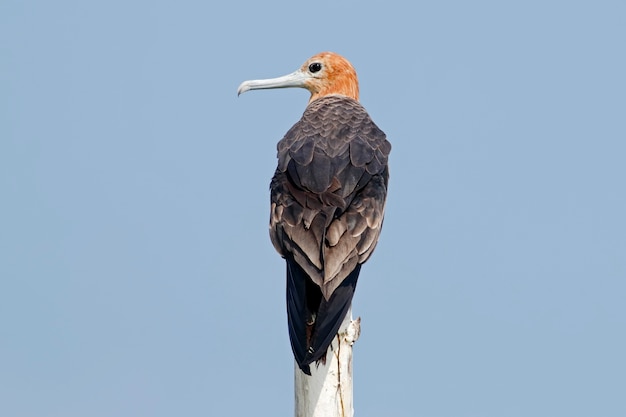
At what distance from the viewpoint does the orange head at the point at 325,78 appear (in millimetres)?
10945

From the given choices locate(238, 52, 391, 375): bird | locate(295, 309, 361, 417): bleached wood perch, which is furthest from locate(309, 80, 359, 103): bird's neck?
locate(295, 309, 361, 417): bleached wood perch

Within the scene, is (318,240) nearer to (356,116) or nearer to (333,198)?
(333,198)

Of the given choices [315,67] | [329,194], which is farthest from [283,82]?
[329,194]

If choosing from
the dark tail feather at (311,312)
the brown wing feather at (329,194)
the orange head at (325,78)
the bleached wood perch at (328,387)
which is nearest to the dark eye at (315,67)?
the orange head at (325,78)

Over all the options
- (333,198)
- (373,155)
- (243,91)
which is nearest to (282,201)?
(333,198)

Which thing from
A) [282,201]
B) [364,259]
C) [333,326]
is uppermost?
[282,201]

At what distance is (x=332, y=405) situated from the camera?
6.98 m

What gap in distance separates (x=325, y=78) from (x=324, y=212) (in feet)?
11.3

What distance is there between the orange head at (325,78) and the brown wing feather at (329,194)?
5.33ft

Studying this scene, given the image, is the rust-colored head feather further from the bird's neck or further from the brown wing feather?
the brown wing feather

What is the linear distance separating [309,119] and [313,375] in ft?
9.53

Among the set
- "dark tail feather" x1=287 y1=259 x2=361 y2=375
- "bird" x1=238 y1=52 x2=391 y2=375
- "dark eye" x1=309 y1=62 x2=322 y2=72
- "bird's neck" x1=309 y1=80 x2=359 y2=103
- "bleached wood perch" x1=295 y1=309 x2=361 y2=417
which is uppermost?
"dark eye" x1=309 y1=62 x2=322 y2=72

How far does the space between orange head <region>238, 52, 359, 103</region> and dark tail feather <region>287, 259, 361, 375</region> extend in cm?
359

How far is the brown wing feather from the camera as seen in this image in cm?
754
